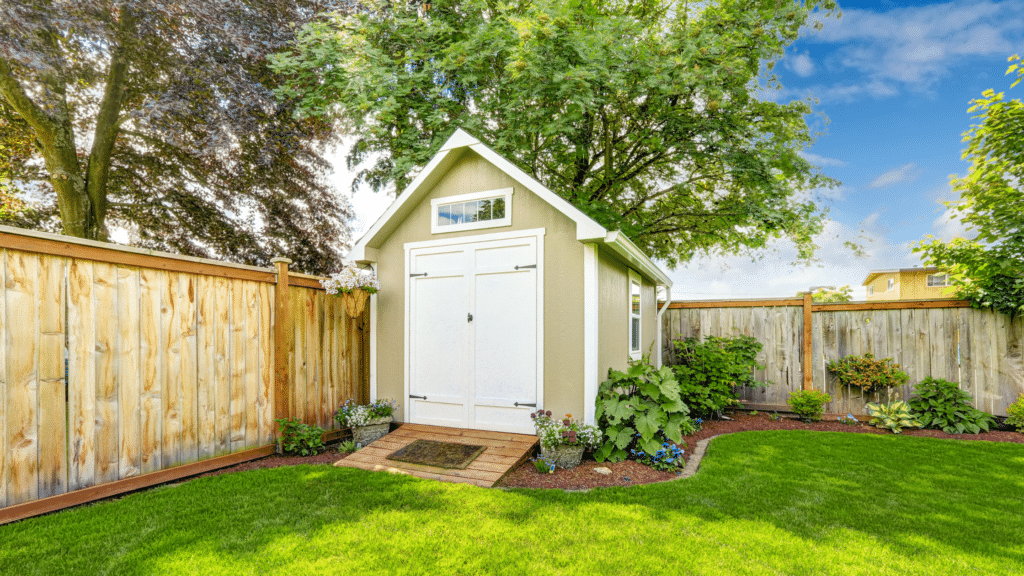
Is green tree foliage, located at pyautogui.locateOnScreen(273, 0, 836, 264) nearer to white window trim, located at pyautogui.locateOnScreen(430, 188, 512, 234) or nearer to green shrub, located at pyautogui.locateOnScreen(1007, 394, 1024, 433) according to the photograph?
white window trim, located at pyautogui.locateOnScreen(430, 188, 512, 234)

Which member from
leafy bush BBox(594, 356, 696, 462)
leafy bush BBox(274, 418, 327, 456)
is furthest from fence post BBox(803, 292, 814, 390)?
leafy bush BBox(274, 418, 327, 456)

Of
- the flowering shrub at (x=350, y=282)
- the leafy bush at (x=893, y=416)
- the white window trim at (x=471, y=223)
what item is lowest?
the leafy bush at (x=893, y=416)

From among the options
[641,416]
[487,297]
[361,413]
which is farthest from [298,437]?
[641,416]

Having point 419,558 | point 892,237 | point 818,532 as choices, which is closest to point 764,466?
point 818,532

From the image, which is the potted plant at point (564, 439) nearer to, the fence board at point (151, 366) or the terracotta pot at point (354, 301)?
the terracotta pot at point (354, 301)

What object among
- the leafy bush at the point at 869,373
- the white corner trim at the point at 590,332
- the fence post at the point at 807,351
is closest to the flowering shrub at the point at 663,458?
the white corner trim at the point at 590,332

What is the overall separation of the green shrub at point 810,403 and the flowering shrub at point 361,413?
586 centimetres

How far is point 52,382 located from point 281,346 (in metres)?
1.75

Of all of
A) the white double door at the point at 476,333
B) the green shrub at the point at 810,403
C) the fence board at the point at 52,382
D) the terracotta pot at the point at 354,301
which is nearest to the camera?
the fence board at the point at 52,382

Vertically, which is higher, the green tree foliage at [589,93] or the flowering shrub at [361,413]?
the green tree foliage at [589,93]

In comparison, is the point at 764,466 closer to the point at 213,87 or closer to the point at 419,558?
the point at 419,558

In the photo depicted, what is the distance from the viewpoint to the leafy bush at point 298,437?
15.0 ft

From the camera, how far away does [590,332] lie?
4574 millimetres

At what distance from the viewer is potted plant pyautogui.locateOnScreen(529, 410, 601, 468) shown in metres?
4.26
